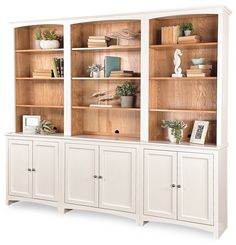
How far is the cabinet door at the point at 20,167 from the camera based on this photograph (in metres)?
6.48

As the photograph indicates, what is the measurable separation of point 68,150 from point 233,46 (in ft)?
7.70

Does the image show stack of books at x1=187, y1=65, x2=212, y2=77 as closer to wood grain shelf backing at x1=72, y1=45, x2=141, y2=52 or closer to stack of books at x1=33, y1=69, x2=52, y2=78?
wood grain shelf backing at x1=72, y1=45, x2=141, y2=52

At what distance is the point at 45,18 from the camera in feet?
21.3

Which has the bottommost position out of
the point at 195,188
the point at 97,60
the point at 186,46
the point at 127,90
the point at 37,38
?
the point at 195,188

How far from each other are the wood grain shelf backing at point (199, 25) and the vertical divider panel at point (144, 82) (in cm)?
8

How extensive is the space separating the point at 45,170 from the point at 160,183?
5.23 feet

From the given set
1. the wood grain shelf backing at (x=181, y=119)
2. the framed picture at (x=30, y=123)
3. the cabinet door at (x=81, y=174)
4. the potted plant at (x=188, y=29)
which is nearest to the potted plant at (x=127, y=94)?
the wood grain shelf backing at (x=181, y=119)

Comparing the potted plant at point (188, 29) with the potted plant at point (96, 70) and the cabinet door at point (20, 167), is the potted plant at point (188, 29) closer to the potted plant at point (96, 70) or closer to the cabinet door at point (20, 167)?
the potted plant at point (96, 70)

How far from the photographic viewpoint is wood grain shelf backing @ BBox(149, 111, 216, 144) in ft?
18.9

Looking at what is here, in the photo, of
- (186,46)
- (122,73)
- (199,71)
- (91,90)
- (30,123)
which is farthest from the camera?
(30,123)

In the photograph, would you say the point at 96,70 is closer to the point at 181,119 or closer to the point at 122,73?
the point at 122,73

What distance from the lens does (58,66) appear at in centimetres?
643

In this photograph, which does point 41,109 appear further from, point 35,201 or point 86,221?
point 86,221

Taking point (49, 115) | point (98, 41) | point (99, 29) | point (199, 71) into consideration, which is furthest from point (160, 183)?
point (99, 29)
